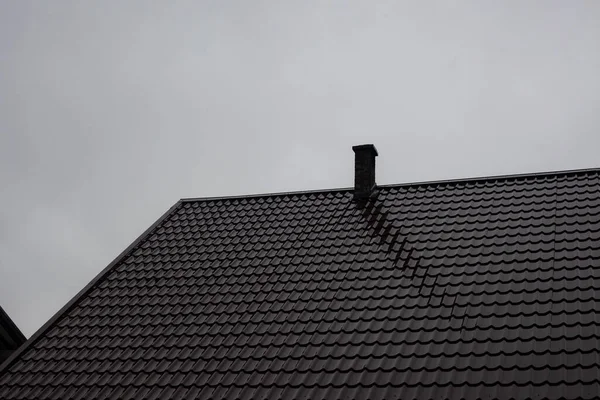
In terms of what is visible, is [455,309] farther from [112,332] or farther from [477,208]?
[112,332]

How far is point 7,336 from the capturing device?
1166cm

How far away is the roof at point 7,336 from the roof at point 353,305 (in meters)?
1.24

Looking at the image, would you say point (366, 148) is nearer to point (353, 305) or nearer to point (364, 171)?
point (364, 171)

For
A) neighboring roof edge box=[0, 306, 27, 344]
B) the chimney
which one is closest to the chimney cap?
the chimney

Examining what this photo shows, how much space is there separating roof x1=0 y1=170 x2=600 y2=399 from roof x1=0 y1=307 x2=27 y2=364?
4.05 feet

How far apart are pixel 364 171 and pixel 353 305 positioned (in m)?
3.81

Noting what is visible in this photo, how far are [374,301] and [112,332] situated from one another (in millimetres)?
→ 3640

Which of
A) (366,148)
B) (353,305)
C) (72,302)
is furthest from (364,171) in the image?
(72,302)

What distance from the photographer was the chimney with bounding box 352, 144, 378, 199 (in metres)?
12.7

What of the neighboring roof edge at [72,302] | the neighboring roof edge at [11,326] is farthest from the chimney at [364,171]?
the neighboring roof edge at [11,326]

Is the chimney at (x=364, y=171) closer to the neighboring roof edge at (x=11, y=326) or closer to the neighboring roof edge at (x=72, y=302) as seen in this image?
the neighboring roof edge at (x=72, y=302)

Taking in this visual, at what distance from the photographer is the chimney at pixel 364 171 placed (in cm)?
1266

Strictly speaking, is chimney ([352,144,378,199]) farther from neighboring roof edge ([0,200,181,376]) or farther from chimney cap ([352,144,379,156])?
neighboring roof edge ([0,200,181,376])

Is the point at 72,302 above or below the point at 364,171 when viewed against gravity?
above
